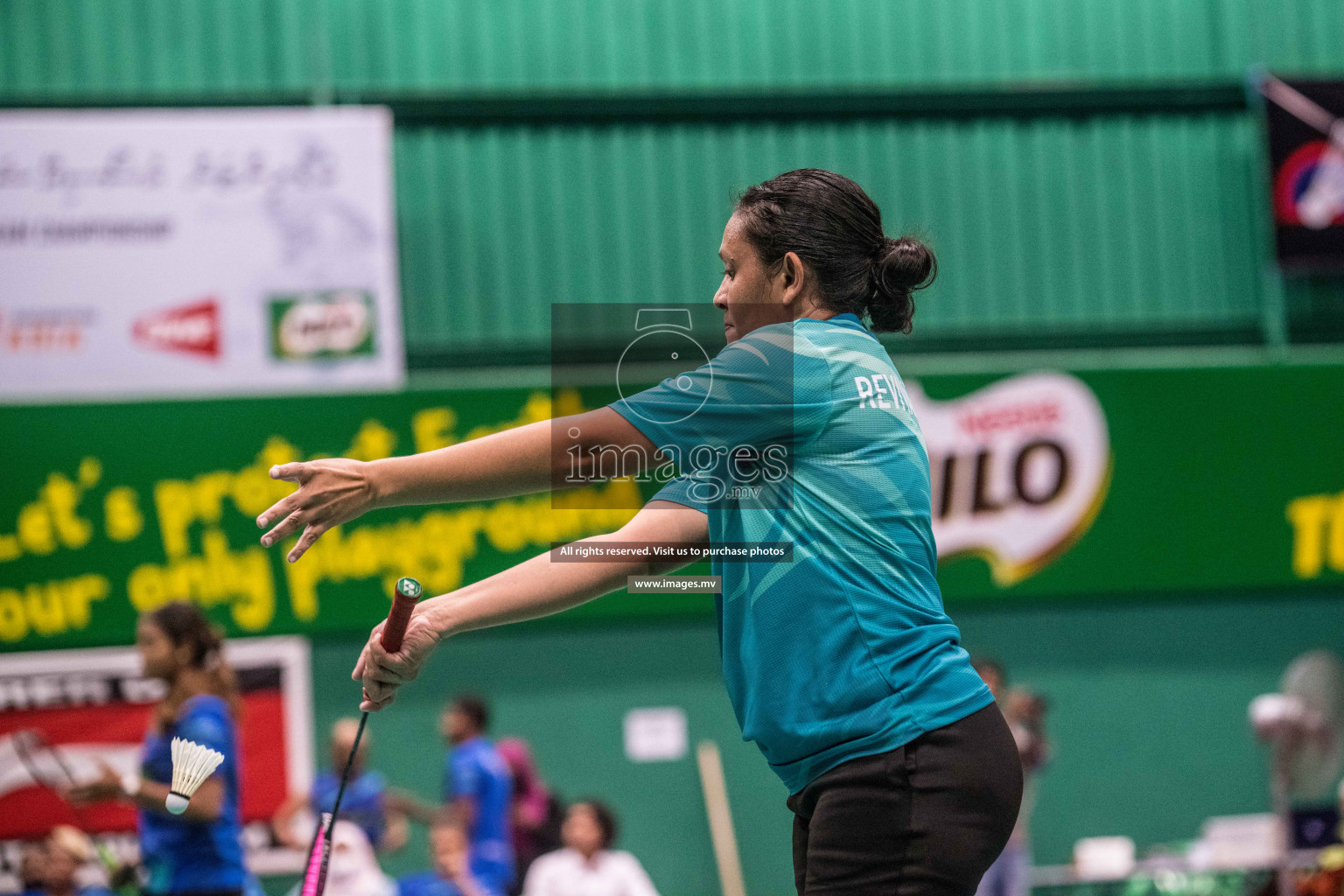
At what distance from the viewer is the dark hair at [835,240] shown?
214 centimetres

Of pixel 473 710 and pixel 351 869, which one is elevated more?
pixel 473 710

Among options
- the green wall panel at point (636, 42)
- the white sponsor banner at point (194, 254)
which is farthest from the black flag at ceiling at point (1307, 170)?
the white sponsor banner at point (194, 254)

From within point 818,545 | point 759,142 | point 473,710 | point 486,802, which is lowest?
point 486,802

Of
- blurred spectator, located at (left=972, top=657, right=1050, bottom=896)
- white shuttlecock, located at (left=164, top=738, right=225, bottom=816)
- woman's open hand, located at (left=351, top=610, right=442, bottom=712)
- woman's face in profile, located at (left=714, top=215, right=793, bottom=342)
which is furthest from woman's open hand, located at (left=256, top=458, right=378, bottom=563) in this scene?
blurred spectator, located at (left=972, top=657, right=1050, bottom=896)

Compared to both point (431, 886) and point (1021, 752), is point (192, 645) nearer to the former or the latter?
point (431, 886)

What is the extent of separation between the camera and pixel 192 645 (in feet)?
14.8

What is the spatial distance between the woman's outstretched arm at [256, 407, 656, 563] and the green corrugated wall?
751cm

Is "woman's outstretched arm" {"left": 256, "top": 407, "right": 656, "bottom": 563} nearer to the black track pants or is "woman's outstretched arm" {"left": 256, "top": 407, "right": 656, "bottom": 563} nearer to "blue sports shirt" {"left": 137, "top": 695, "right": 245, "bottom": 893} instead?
the black track pants

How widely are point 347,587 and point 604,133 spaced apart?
3.62 m

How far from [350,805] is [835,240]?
6.33 m

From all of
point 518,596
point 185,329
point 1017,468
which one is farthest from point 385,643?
point 1017,468

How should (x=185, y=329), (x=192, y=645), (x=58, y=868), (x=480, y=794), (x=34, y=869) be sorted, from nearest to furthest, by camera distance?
(x=192, y=645), (x=58, y=868), (x=34, y=869), (x=480, y=794), (x=185, y=329)

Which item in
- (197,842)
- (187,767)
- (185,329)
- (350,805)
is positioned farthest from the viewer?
(185,329)

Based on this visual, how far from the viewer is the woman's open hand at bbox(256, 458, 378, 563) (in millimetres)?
1839
